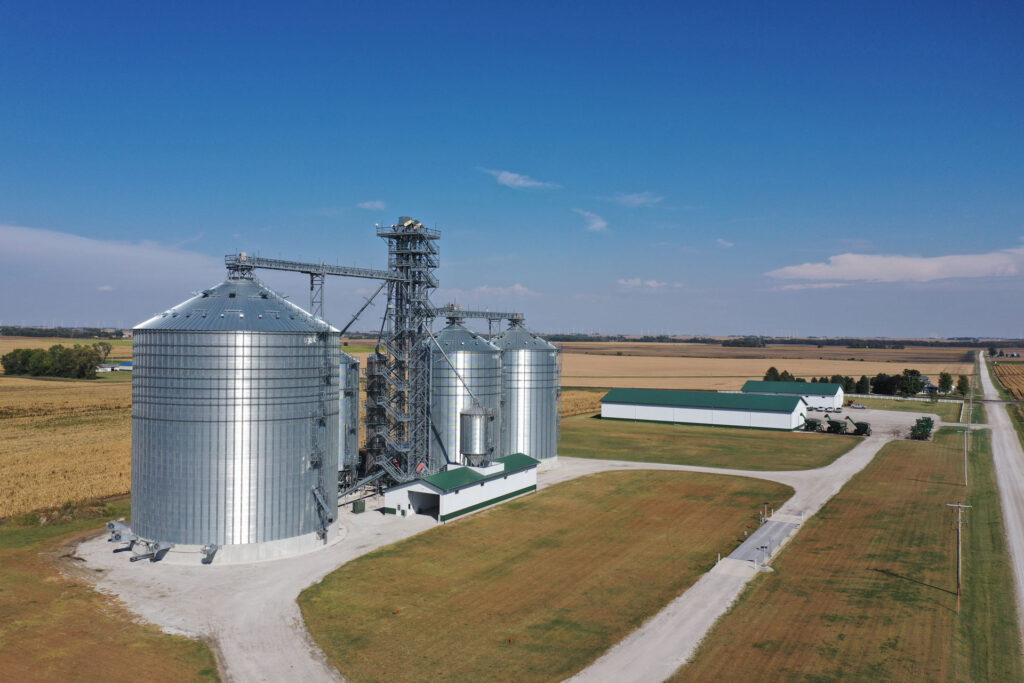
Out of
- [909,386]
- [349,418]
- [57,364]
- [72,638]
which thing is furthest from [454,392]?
[57,364]

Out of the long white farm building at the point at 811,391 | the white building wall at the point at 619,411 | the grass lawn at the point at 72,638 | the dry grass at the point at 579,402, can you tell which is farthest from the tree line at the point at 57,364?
the long white farm building at the point at 811,391

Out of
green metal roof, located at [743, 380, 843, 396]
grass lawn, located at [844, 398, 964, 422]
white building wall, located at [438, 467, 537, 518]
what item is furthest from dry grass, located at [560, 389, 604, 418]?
white building wall, located at [438, 467, 537, 518]

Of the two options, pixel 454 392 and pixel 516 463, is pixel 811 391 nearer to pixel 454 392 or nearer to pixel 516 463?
pixel 516 463

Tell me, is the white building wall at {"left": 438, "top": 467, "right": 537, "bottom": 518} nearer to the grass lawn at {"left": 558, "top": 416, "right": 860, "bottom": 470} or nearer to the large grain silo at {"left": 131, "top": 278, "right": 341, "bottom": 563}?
the large grain silo at {"left": 131, "top": 278, "right": 341, "bottom": 563}

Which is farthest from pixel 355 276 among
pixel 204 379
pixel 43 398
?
pixel 43 398

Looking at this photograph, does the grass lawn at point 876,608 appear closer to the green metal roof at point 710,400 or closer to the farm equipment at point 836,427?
the farm equipment at point 836,427
